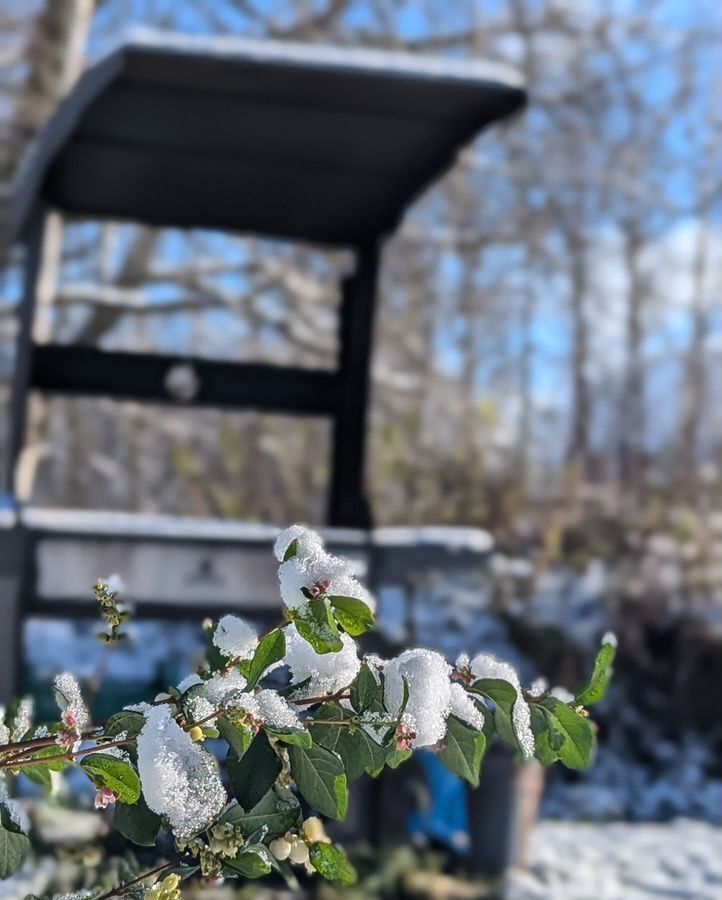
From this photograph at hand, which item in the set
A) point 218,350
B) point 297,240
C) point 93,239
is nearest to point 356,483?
point 297,240

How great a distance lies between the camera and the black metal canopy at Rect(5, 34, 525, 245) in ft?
10.7

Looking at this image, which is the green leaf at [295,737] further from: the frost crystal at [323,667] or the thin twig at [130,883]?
the thin twig at [130,883]

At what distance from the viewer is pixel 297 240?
4836mm

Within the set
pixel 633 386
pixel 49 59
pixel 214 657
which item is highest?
pixel 49 59

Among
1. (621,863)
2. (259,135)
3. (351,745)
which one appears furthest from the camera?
(621,863)

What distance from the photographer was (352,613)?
0.96m

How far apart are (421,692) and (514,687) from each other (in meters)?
0.11

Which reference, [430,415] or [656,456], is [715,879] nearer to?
[656,456]

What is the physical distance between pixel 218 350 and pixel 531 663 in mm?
4714

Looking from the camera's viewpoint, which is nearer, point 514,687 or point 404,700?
point 404,700

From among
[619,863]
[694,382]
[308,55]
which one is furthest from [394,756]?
[694,382]

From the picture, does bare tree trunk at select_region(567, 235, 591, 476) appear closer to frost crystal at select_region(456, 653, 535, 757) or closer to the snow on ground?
the snow on ground

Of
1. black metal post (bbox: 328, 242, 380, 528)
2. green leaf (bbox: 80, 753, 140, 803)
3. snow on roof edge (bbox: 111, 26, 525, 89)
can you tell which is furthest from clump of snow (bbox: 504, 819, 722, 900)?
green leaf (bbox: 80, 753, 140, 803)

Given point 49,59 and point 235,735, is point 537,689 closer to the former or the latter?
point 235,735
